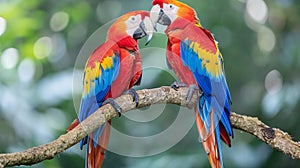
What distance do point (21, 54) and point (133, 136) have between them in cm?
74

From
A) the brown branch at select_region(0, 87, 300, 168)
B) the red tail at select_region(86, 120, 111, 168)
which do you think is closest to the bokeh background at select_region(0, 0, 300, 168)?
the red tail at select_region(86, 120, 111, 168)

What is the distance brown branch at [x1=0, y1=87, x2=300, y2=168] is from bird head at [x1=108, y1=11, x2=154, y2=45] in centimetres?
15

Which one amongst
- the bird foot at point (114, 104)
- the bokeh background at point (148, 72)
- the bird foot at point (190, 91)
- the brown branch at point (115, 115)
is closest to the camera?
the brown branch at point (115, 115)

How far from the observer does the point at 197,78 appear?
148cm

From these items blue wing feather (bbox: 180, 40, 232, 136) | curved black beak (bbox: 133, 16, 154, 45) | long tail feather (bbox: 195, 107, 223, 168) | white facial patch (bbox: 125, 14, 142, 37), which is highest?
white facial patch (bbox: 125, 14, 142, 37)

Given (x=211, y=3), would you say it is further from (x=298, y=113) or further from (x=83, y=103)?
(x=83, y=103)

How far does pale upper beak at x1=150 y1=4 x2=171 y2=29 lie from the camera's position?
1375 millimetres

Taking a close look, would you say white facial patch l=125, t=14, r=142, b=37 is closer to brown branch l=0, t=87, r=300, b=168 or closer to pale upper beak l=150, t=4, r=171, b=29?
pale upper beak l=150, t=4, r=171, b=29

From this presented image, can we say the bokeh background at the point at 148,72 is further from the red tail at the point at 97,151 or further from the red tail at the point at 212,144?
the red tail at the point at 212,144

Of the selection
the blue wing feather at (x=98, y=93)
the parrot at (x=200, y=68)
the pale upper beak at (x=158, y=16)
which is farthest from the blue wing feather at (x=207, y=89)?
the blue wing feather at (x=98, y=93)

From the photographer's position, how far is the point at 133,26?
135 cm

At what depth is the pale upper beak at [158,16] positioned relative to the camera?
137 cm

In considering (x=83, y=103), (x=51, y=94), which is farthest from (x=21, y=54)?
(x=83, y=103)

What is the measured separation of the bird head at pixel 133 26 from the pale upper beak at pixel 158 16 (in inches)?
0.6
